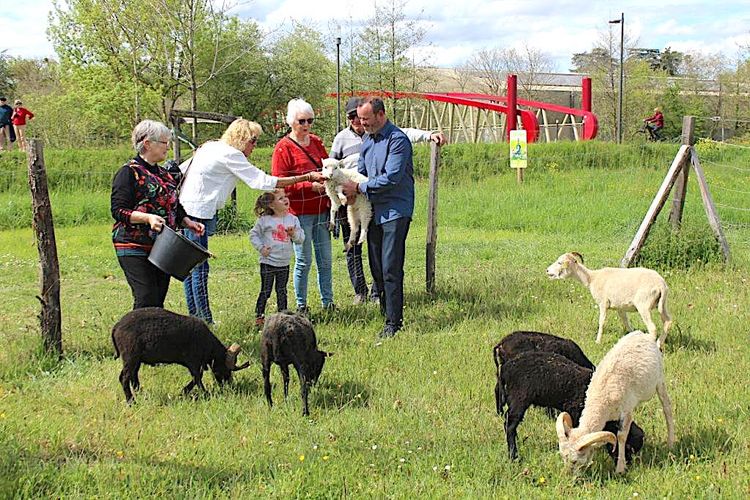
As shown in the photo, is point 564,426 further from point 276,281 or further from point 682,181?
point 682,181

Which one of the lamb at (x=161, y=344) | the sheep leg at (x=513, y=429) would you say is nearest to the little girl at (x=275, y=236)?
the lamb at (x=161, y=344)

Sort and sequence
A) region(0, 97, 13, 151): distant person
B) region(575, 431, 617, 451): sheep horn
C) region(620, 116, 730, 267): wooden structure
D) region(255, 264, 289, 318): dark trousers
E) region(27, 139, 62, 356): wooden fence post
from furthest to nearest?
region(0, 97, 13, 151): distant person, region(620, 116, 730, 267): wooden structure, region(255, 264, 289, 318): dark trousers, region(27, 139, 62, 356): wooden fence post, region(575, 431, 617, 451): sheep horn

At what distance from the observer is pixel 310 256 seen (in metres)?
8.15

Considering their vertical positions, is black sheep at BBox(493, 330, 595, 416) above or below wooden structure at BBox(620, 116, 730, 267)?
below

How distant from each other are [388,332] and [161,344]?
250 centimetres

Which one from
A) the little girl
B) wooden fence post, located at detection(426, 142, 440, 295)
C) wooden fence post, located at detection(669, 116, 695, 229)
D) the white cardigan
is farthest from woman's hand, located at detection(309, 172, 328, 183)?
wooden fence post, located at detection(669, 116, 695, 229)

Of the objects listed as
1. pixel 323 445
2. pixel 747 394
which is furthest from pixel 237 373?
pixel 747 394

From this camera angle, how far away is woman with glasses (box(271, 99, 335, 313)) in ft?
25.7

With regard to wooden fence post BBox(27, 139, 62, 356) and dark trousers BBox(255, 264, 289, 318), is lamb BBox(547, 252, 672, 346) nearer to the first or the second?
dark trousers BBox(255, 264, 289, 318)

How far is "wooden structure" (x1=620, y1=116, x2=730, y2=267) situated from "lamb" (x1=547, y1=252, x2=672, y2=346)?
106 inches

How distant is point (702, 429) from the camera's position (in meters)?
5.05

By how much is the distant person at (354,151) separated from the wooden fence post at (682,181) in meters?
3.50

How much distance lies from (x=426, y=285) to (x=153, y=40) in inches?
916

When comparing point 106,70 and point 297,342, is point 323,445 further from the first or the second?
point 106,70
